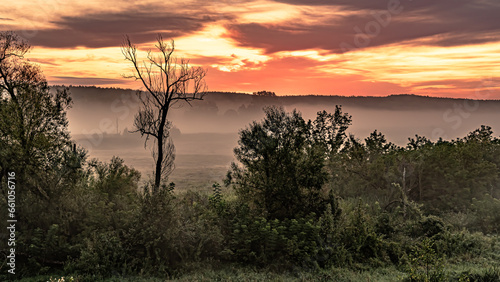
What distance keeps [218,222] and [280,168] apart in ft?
12.2

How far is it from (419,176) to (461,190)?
2.47m

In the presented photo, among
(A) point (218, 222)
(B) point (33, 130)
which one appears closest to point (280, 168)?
(A) point (218, 222)

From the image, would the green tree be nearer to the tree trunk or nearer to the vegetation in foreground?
the vegetation in foreground

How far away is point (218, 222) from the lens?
15984 mm

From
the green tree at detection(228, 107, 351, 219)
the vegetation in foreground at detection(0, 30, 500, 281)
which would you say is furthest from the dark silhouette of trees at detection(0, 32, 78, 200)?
the green tree at detection(228, 107, 351, 219)

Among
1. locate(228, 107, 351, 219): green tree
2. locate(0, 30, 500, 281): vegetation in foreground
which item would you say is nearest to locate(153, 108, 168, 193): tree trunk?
locate(0, 30, 500, 281): vegetation in foreground

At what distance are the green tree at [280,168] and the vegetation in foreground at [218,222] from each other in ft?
0.16

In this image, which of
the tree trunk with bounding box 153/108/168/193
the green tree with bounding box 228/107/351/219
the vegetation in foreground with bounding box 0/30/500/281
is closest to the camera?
the vegetation in foreground with bounding box 0/30/500/281

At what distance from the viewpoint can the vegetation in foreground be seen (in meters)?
13.8

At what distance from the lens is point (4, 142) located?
16.4 meters

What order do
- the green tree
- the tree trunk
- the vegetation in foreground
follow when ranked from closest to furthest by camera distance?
the vegetation in foreground, the green tree, the tree trunk

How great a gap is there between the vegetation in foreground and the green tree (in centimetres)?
5

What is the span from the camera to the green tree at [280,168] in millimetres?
17109

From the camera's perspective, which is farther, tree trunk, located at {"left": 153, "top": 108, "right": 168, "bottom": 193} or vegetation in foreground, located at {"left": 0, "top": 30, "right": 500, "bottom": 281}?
tree trunk, located at {"left": 153, "top": 108, "right": 168, "bottom": 193}
